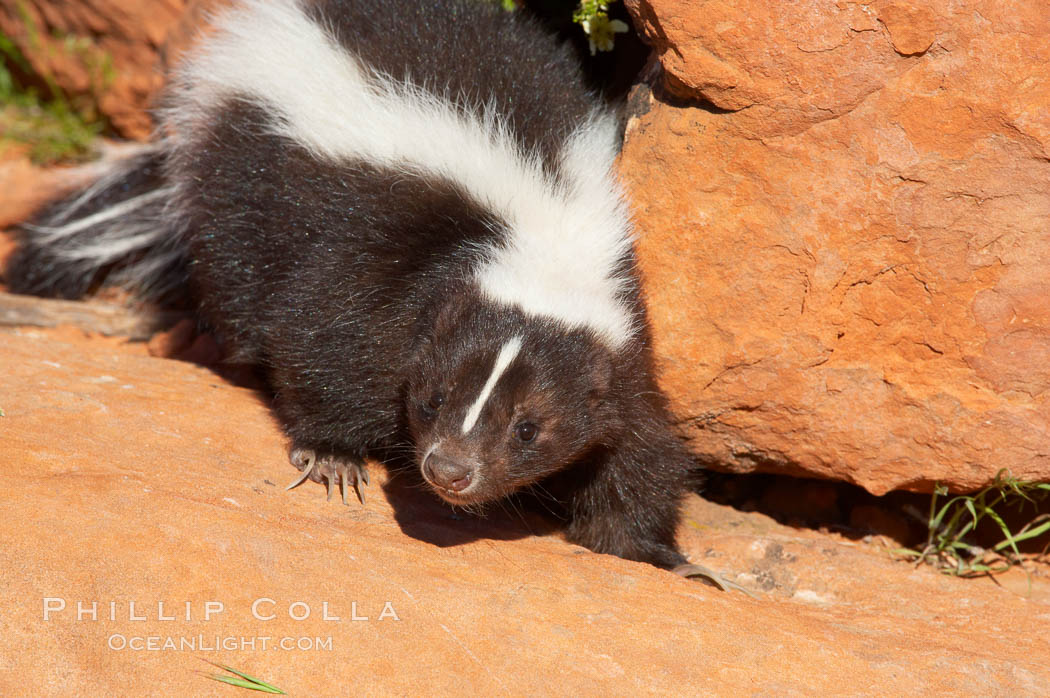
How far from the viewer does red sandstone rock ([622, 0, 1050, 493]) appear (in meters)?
3.83

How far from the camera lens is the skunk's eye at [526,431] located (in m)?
3.64

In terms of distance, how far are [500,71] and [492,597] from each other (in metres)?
2.33

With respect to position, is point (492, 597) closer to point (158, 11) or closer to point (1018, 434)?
point (1018, 434)

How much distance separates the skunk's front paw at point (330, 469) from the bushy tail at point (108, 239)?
2.19 metres

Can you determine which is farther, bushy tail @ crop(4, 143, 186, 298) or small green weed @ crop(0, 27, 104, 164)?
small green weed @ crop(0, 27, 104, 164)

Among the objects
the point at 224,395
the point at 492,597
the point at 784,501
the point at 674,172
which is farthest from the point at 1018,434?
the point at 224,395

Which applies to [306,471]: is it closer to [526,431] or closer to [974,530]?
[526,431]

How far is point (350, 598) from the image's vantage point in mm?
3100

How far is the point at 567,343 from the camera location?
12.3ft

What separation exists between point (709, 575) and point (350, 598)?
5.41 ft

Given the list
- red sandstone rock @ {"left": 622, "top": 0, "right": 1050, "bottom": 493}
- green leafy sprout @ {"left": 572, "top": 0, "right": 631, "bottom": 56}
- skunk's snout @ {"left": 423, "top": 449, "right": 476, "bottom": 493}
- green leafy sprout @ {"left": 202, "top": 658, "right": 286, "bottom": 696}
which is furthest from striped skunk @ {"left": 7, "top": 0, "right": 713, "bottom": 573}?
green leafy sprout @ {"left": 202, "top": 658, "right": 286, "bottom": 696}

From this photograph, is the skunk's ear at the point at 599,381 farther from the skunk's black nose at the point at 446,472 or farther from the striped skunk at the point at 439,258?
the skunk's black nose at the point at 446,472

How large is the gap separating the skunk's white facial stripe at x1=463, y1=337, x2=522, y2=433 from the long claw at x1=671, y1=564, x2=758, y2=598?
4.02ft

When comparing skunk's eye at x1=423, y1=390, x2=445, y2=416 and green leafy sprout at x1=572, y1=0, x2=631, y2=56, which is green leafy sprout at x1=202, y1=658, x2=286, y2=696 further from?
green leafy sprout at x1=572, y1=0, x2=631, y2=56
